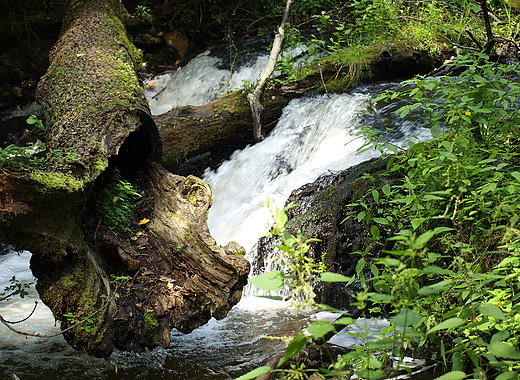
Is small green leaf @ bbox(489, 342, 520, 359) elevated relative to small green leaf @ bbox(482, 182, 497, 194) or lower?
lower

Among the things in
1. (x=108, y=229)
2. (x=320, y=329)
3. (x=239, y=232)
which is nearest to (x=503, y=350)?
(x=320, y=329)

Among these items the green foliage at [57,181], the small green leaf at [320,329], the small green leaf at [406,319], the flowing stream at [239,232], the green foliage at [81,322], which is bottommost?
the flowing stream at [239,232]

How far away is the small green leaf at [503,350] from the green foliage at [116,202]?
2780mm

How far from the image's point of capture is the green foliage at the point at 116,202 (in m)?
3.56

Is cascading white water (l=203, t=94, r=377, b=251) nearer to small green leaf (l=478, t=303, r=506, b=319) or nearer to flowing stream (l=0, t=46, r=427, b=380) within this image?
flowing stream (l=0, t=46, r=427, b=380)

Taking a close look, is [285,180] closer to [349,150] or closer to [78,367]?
[349,150]

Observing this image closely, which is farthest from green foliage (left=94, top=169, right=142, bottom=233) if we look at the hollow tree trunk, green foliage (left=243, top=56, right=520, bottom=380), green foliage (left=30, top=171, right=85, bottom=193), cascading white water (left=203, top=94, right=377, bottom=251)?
green foliage (left=243, top=56, right=520, bottom=380)

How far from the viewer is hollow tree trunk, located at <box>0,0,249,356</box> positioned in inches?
110

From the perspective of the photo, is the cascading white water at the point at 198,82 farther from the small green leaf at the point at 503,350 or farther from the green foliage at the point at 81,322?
the small green leaf at the point at 503,350

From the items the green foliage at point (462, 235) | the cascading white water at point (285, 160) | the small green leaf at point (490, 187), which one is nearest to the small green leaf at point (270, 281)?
the green foliage at point (462, 235)

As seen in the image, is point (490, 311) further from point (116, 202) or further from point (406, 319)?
point (116, 202)

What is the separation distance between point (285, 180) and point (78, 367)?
3.51 m

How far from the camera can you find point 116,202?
3.70 meters

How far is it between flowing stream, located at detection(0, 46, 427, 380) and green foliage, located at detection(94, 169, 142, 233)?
3.34 ft
